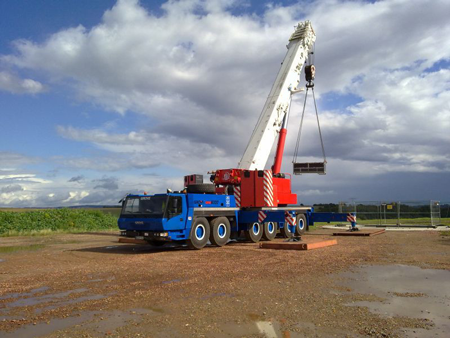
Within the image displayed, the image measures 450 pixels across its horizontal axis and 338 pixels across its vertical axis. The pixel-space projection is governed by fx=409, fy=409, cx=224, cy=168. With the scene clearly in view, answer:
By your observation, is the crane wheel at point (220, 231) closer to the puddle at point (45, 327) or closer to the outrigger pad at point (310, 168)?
the outrigger pad at point (310, 168)

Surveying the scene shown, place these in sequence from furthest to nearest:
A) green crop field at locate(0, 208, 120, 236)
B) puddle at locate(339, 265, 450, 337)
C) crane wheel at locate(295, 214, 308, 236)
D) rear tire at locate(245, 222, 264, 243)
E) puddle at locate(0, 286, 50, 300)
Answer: green crop field at locate(0, 208, 120, 236) → crane wheel at locate(295, 214, 308, 236) → rear tire at locate(245, 222, 264, 243) → puddle at locate(0, 286, 50, 300) → puddle at locate(339, 265, 450, 337)

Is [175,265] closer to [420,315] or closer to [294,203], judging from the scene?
[420,315]

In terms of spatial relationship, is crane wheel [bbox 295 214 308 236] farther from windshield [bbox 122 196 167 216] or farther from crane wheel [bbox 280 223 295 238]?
windshield [bbox 122 196 167 216]

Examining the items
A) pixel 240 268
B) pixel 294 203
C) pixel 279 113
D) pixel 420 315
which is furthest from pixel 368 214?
pixel 420 315

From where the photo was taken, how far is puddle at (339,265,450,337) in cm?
591

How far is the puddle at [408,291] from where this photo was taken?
233 inches

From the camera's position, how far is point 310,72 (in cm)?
2180

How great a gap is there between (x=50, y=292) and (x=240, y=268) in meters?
4.56

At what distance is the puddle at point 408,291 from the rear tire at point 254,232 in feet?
24.8

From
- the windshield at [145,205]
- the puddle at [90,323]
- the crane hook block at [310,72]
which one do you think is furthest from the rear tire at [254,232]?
the puddle at [90,323]

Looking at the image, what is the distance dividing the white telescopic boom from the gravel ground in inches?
274

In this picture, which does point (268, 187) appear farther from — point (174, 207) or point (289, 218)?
point (174, 207)

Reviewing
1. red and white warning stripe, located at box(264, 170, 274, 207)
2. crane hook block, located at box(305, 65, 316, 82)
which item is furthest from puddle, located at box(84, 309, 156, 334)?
crane hook block, located at box(305, 65, 316, 82)

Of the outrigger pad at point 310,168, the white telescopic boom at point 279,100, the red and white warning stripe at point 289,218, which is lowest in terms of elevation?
the red and white warning stripe at point 289,218
